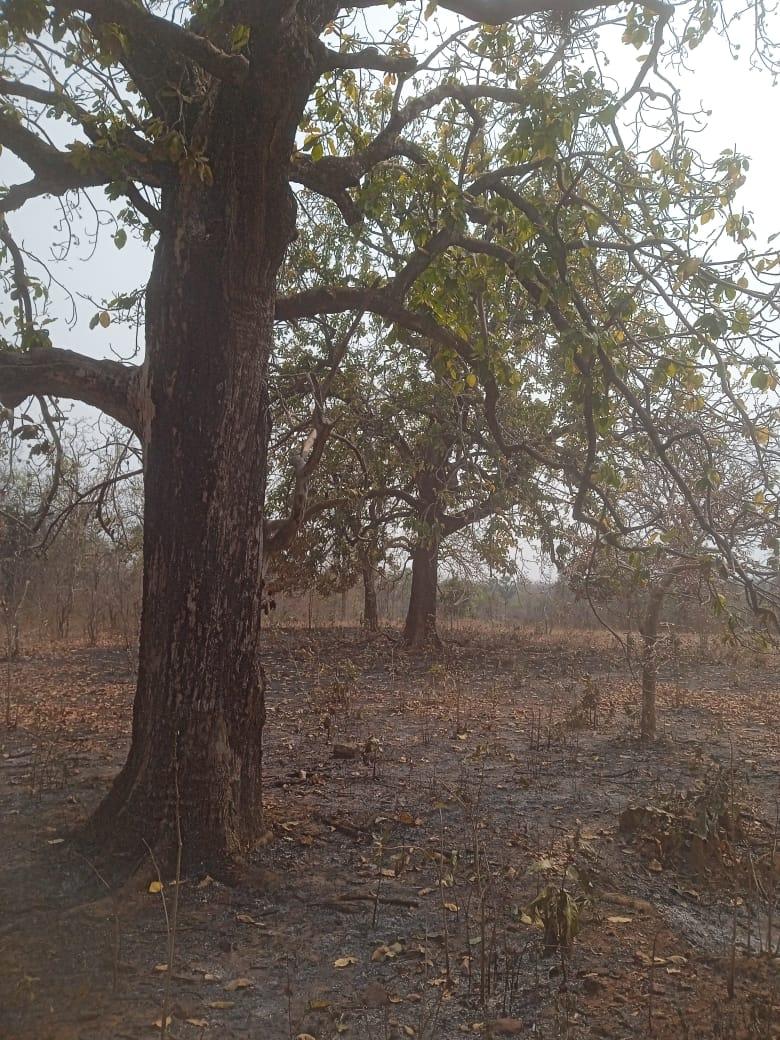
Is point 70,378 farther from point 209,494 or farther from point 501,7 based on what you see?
point 501,7

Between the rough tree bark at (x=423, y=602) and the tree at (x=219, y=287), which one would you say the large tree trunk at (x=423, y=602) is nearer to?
the rough tree bark at (x=423, y=602)

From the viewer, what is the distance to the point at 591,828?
17.2 feet

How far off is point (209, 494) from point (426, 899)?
2234 mm

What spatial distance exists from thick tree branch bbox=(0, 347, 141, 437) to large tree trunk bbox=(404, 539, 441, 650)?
1064 cm

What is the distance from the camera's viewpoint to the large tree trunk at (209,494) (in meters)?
4.39

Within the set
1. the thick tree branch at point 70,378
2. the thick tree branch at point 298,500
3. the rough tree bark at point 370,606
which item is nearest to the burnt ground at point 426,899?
the thick tree branch at point 298,500

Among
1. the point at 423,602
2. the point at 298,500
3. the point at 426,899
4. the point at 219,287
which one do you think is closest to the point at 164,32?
the point at 219,287

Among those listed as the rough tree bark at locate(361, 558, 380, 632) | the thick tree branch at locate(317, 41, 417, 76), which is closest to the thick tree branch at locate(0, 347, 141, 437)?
the thick tree branch at locate(317, 41, 417, 76)

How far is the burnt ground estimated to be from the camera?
3148 millimetres

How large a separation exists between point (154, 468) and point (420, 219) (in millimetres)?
2437

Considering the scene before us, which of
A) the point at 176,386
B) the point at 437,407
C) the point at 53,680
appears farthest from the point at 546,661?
the point at 176,386

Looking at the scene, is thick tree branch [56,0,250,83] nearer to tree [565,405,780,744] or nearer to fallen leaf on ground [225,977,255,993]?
tree [565,405,780,744]

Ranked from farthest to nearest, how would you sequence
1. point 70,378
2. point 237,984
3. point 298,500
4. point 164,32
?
point 298,500 → point 70,378 → point 164,32 → point 237,984

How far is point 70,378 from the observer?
5102 millimetres
